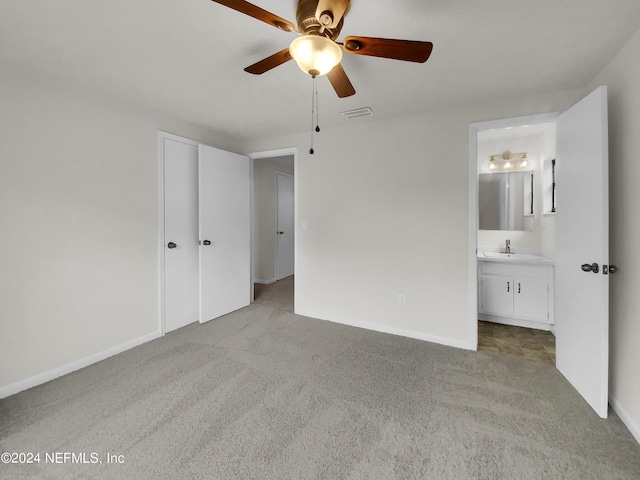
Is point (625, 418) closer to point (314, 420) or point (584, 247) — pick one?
point (584, 247)

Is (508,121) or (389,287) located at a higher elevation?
(508,121)

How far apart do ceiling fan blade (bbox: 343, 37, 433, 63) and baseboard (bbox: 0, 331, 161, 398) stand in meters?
2.98

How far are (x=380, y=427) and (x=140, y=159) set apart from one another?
299cm

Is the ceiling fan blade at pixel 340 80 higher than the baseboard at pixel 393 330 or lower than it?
higher

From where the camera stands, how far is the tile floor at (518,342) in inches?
99.3

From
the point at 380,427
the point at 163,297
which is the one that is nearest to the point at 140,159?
the point at 163,297

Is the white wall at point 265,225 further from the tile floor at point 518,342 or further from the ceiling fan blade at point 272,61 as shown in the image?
the ceiling fan blade at point 272,61

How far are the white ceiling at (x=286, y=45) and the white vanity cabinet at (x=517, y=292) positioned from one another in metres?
1.79

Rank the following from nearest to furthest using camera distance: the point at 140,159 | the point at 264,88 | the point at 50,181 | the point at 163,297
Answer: the point at 50,181, the point at 264,88, the point at 140,159, the point at 163,297

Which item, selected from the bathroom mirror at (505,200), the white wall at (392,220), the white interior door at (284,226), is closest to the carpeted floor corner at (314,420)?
the white wall at (392,220)

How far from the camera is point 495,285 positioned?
324 cm

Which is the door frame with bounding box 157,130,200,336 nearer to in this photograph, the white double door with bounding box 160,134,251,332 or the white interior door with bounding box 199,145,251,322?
the white double door with bounding box 160,134,251,332

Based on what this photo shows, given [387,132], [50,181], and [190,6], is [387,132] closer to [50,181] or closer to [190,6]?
[190,6]

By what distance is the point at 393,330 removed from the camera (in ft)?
9.84
